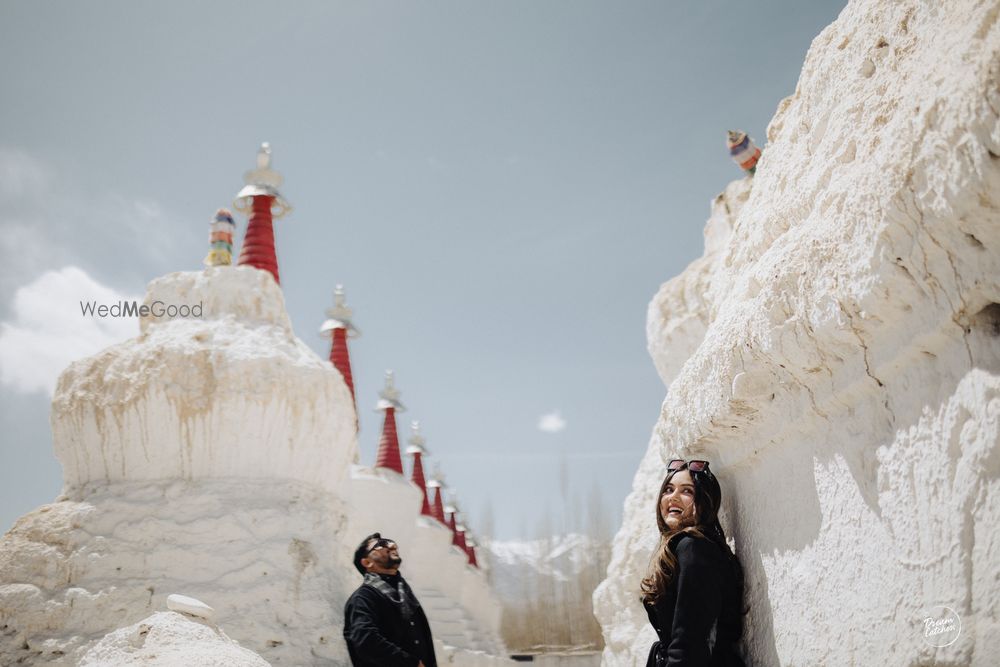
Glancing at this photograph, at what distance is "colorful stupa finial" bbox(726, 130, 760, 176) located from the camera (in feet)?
24.5

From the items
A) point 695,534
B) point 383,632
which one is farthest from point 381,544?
point 695,534

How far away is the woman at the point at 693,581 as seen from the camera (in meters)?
1.99

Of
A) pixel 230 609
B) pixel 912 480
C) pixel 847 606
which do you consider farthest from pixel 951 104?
pixel 230 609

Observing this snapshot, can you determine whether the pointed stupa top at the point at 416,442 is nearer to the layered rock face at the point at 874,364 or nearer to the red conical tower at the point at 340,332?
the red conical tower at the point at 340,332

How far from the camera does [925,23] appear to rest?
65.4 inches

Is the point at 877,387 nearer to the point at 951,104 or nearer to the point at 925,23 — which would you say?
the point at 951,104

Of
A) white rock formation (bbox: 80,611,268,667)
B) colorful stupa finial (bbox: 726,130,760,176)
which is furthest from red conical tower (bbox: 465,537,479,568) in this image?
white rock formation (bbox: 80,611,268,667)

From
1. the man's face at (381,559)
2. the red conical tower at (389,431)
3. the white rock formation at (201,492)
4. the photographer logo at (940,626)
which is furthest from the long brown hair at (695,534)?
the red conical tower at (389,431)

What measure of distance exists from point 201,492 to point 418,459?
14941 millimetres

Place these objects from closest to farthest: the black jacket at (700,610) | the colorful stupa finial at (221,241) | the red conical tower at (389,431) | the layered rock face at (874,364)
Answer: the layered rock face at (874,364)
the black jacket at (700,610)
the colorful stupa finial at (221,241)
the red conical tower at (389,431)

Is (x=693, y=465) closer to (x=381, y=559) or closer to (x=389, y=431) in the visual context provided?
(x=381, y=559)

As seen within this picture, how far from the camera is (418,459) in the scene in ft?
70.2

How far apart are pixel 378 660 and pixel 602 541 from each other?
2482cm

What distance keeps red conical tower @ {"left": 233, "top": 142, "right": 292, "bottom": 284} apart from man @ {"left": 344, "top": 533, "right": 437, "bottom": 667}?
5.71 metres
